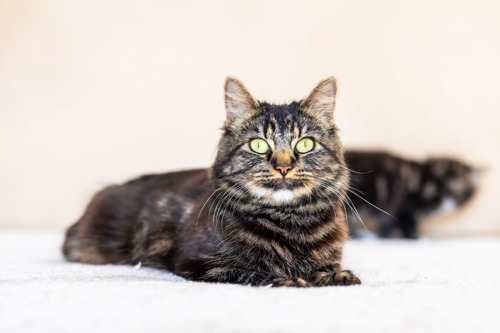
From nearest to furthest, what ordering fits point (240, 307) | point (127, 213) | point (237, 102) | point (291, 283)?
point (240, 307) < point (291, 283) < point (237, 102) < point (127, 213)

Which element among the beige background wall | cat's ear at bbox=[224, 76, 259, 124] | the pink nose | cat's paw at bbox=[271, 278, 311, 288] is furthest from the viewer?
the beige background wall

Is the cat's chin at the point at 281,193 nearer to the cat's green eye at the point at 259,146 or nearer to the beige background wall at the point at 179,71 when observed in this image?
the cat's green eye at the point at 259,146

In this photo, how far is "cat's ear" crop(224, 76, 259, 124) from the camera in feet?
5.34

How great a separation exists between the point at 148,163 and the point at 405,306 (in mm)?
2032

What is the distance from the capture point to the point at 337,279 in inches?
55.5

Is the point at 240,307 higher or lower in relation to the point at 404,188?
higher

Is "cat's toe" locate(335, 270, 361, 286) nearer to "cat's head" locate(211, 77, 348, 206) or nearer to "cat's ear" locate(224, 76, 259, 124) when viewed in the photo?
"cat's head" locate(211, 77, 348, 206)

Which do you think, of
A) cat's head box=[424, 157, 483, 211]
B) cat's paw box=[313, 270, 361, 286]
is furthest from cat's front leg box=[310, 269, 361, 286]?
cat's head box=[424, 157, 483, 211]

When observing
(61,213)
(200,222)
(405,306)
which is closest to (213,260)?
(200,222)

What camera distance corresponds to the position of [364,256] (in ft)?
6.93

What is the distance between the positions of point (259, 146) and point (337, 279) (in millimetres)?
427

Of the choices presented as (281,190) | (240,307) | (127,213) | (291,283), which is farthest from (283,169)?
(127,213)

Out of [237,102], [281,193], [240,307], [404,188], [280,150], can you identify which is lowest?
[404,188]

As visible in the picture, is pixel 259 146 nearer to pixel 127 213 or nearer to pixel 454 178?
pixel 127 213
